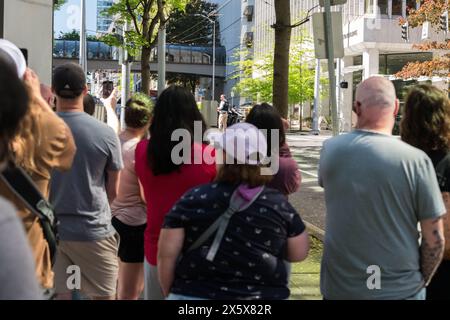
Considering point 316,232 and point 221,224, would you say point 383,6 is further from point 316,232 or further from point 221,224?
point 221,224

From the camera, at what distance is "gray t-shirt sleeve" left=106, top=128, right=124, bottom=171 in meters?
4.18

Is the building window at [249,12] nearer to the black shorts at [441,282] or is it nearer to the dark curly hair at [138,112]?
the dark curly hair at [138,112]

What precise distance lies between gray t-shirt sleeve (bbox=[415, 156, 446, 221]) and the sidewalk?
277cm

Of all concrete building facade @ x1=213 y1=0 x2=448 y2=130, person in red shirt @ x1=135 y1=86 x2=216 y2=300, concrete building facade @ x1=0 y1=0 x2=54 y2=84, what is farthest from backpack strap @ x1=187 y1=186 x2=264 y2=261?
concrete building facade @ x1=213 y1=0 x2=448 y2=130

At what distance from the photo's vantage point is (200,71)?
9481 cm

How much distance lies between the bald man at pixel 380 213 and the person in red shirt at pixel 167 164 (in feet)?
2.87

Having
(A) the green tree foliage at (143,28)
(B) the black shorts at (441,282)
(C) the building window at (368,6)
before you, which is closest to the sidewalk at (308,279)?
(B) the black shorts at (441,282)

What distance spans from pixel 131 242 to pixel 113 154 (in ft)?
3.20

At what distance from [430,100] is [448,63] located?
Result: 67.4 ft

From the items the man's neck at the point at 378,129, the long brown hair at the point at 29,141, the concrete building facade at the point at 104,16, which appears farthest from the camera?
the concrete building facade at the point at 104,16

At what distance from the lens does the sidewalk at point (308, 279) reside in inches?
236
